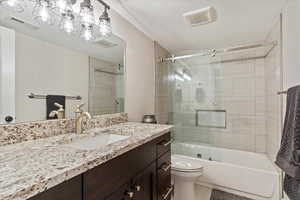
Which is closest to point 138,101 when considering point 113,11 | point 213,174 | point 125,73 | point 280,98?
point 125,73

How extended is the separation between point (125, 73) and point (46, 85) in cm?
87

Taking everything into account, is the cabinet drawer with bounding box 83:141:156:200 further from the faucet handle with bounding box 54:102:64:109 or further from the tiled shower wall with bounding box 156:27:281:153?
the tiled shower wall with bounding box 156:27:281:153

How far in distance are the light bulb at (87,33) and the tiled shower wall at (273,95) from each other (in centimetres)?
203

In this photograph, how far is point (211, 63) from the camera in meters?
2.69

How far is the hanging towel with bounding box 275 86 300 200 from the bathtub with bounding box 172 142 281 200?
0.84 m

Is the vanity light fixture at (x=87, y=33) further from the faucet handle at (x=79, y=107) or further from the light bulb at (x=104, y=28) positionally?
the faucet handle at (x=79, y=107)

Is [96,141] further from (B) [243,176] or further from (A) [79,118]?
(B) [243,176]

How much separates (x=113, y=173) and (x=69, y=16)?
117 centimetres

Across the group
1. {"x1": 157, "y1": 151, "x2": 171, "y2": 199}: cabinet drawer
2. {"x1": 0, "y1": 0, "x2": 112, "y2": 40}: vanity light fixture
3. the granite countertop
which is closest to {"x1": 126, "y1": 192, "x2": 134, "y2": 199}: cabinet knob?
the granite countertop

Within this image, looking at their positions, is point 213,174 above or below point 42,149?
below

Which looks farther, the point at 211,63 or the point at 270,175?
the point at 211,63

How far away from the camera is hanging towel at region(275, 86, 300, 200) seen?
962 mm

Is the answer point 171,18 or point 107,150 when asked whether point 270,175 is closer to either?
point 107,150

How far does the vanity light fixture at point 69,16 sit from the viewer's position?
105cm
